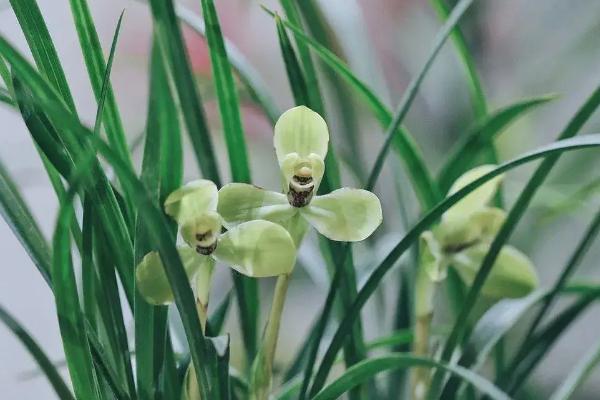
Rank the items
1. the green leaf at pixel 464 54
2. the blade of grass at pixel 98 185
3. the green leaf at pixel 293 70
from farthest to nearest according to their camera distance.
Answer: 1. the green leaf at pixel 464 54
2. the green leaf at pixel 293 70
3. the blade of grass at pixel 98 185

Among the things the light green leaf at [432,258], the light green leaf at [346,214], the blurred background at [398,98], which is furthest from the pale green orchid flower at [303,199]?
the blurred background at [398,98]

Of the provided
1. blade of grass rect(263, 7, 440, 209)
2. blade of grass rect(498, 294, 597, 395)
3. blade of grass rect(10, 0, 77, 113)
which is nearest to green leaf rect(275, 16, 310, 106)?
blade of grass rect(263, 7, 440, 209)

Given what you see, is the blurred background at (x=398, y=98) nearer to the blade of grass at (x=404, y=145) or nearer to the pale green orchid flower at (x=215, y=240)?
the blade of grass at (x=404, y=145)

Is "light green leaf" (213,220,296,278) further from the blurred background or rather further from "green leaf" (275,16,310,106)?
the blurred background

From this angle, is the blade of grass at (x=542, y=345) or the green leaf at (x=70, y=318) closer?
the green leaf at (x=70, y=318)

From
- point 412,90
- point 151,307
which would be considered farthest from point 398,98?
point 151,307

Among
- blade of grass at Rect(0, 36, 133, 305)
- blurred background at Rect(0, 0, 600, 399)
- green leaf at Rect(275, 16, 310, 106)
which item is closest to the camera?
blade of grass at Rect(0, 36, 133, 305)

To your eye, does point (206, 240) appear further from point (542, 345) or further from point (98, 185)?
point (542, 345)
